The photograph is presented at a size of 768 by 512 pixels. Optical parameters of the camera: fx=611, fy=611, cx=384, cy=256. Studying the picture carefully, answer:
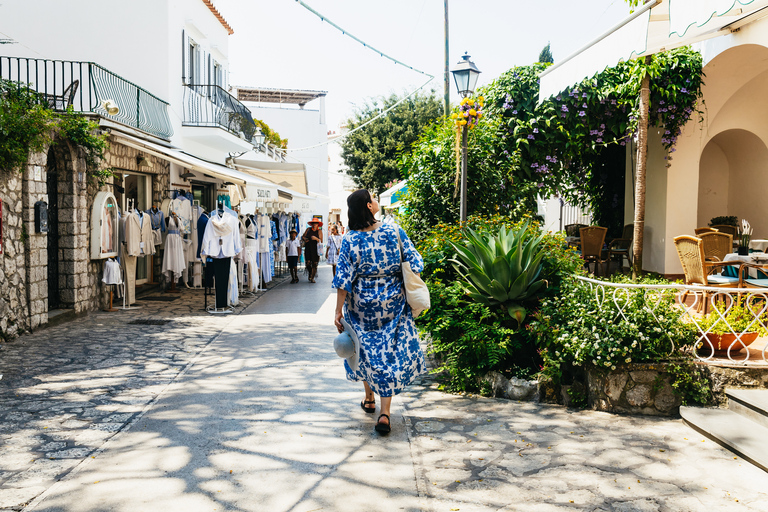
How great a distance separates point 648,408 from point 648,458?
1.03 meters

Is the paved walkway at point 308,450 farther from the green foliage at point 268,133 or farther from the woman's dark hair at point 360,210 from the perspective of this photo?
the green foliage at point 268,133

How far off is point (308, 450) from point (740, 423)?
3.22 metres

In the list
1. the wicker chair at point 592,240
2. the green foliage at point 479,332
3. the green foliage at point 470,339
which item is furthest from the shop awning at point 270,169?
the green foliage at point 470,339

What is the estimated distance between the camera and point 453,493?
11.9 feet

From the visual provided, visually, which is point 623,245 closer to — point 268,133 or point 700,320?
point 700,320

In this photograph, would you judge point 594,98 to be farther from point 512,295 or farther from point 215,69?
point 215,69

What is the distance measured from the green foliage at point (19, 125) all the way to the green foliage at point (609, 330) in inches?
270

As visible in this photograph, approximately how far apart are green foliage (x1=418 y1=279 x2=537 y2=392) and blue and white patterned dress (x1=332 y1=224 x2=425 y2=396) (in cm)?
113

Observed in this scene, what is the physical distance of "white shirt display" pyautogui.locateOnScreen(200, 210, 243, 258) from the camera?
10.4 meters

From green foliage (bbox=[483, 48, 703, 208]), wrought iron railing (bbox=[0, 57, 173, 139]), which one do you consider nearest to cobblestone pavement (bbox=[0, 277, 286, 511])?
wrought iron railing (bbox=[0, 57, 173, 139])

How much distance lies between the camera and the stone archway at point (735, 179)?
11398mm

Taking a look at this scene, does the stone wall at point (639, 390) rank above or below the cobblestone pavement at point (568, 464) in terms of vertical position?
above

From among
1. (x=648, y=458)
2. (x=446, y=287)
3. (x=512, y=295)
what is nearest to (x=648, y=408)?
(x=648, y=458)

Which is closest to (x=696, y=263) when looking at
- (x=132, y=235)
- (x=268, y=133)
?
(x=132, y=235)
